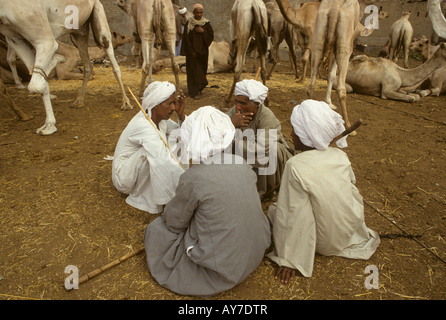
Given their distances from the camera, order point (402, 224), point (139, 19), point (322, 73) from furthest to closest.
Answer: point (322, 73), point (139, 19), point (402, 224)

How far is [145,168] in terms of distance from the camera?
2879mm

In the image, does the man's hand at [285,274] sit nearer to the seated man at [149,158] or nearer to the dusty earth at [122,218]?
the dusty earth at [122,218]

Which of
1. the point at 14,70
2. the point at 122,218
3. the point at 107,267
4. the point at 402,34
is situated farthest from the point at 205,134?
the point at 402,34

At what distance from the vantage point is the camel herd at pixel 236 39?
4406 millimetres

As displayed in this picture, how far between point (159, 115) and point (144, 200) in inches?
34.2

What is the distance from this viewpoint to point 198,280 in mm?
2078

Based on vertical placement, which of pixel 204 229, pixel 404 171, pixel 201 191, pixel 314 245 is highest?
pixel 201 191

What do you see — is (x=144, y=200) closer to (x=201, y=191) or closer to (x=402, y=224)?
(x=201, y=191)

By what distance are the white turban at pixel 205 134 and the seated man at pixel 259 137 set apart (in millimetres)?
953

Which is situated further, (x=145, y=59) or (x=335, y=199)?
(x=145, y=59)

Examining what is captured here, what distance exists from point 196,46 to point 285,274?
5709 millimetres

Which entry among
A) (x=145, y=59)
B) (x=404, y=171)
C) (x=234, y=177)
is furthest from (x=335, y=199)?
(x=145, y=59)

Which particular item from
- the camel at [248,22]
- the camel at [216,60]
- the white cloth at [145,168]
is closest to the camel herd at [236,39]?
the camel at [248,22]

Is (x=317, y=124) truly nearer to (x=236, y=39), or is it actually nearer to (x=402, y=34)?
(x=236, y=39)
